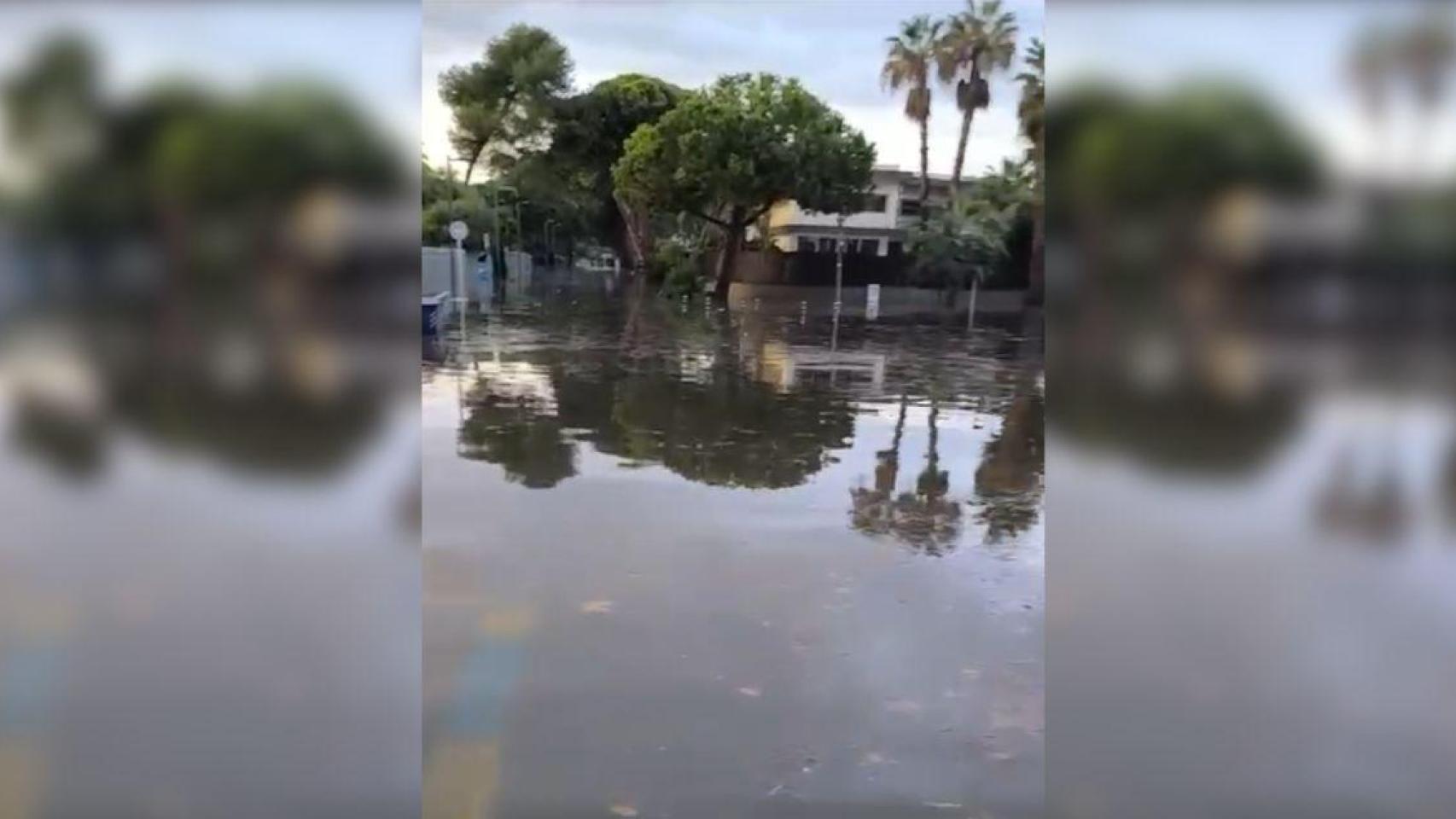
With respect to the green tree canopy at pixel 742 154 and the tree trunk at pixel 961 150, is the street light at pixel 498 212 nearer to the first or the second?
the green tree canopy at pixel 742 154

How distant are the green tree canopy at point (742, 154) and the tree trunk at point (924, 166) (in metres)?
0.21

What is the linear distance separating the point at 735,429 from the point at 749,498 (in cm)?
113

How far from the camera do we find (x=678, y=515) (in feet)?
11.9

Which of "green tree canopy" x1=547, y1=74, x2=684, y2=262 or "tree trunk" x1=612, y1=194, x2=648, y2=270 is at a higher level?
"green tree canopy" x1=547, y1=74, x2=684, y2=262

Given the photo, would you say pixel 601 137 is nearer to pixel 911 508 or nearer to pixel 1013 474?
pixel 911 508

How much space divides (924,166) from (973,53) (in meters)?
0.58

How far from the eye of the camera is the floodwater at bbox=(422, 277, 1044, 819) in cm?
191

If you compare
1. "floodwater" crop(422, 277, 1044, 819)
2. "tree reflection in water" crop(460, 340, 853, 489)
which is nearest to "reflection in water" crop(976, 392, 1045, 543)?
"floodwater" crop(422, 277, 1044, 819)

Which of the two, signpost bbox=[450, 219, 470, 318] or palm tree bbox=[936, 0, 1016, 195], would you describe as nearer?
palm tree bbox=[936, 0, 1016, 195]

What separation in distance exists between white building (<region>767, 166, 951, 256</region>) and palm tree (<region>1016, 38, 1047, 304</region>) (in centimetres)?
91

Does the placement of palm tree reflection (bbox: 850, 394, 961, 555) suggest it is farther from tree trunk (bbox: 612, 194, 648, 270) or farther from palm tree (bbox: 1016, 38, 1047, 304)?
palm tree (bbox: 1016, 38, 1047, 304)

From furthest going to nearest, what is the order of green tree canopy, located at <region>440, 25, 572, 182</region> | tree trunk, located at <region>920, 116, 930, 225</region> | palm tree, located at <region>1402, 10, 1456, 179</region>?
tree trunk, located at <region>920, 116, 930, 225</region>, green tree canopy, located at <region>440, 25, 572, 182</region>, palm tree, located at <region>1402, 10, 1456, 179</region>

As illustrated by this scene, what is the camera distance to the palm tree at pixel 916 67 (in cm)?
290

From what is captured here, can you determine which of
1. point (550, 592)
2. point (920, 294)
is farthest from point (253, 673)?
point (920, 294)
